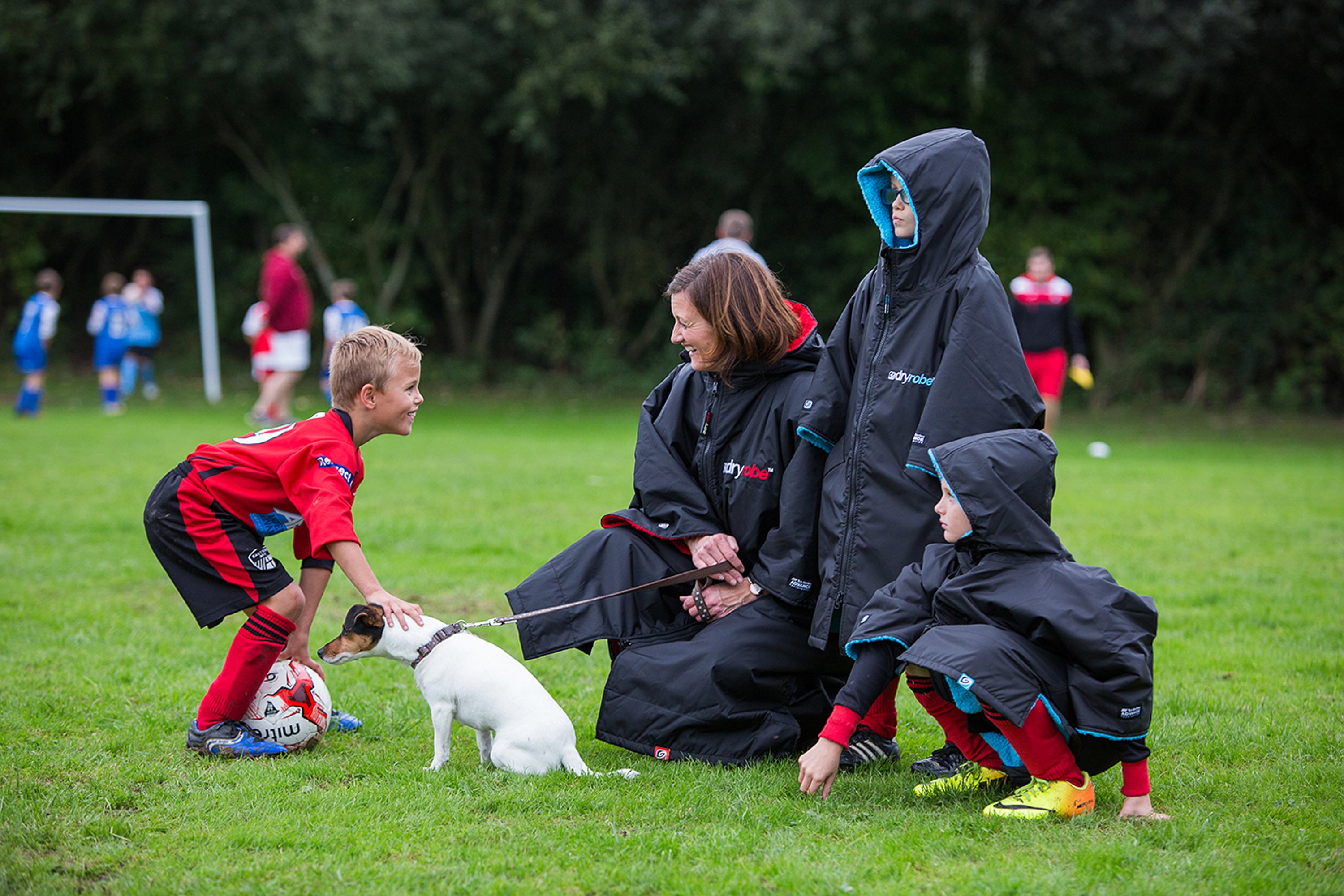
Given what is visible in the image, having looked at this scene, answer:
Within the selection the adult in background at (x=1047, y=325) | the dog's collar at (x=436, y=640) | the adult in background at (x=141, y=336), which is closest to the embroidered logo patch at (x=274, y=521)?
the dog's collar at (x=436, y=640)

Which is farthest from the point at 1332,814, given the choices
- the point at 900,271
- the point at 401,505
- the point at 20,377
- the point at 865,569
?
the point at 20,377

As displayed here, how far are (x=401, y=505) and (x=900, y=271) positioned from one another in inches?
233

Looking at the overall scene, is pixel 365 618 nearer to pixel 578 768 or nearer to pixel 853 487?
pixel 578 768

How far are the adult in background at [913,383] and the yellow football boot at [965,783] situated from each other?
52 centimetres

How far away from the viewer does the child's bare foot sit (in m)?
3.37

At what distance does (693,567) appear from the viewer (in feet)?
13.7

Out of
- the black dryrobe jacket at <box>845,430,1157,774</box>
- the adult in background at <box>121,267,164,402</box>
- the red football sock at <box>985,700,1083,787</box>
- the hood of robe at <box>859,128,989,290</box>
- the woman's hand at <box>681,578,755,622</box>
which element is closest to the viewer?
the black dryrobe jacket at <box>845,430,1157,774</box>

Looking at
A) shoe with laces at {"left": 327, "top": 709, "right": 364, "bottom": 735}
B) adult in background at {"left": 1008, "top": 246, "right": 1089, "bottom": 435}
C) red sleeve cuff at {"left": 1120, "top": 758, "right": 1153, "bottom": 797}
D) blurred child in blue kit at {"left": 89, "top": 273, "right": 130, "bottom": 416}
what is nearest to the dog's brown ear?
shoe with laces at {"left": 327, "top": 709, "right": 364, "bottom": 735}

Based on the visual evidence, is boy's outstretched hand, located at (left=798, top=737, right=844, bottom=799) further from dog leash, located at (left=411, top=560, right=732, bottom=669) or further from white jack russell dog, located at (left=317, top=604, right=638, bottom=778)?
dog leash, located at (left=411, top=560, right=732, bottom=669)

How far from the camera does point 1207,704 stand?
456 cm

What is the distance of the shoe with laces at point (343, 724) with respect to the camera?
Answer: 4.28 meters

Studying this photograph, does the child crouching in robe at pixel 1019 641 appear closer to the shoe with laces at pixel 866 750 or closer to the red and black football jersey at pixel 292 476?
the shoe with laces at pixel 866 750

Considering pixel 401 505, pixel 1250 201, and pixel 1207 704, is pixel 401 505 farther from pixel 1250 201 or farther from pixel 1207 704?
pixel 1250 201

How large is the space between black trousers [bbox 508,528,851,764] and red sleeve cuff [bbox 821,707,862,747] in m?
0.52
